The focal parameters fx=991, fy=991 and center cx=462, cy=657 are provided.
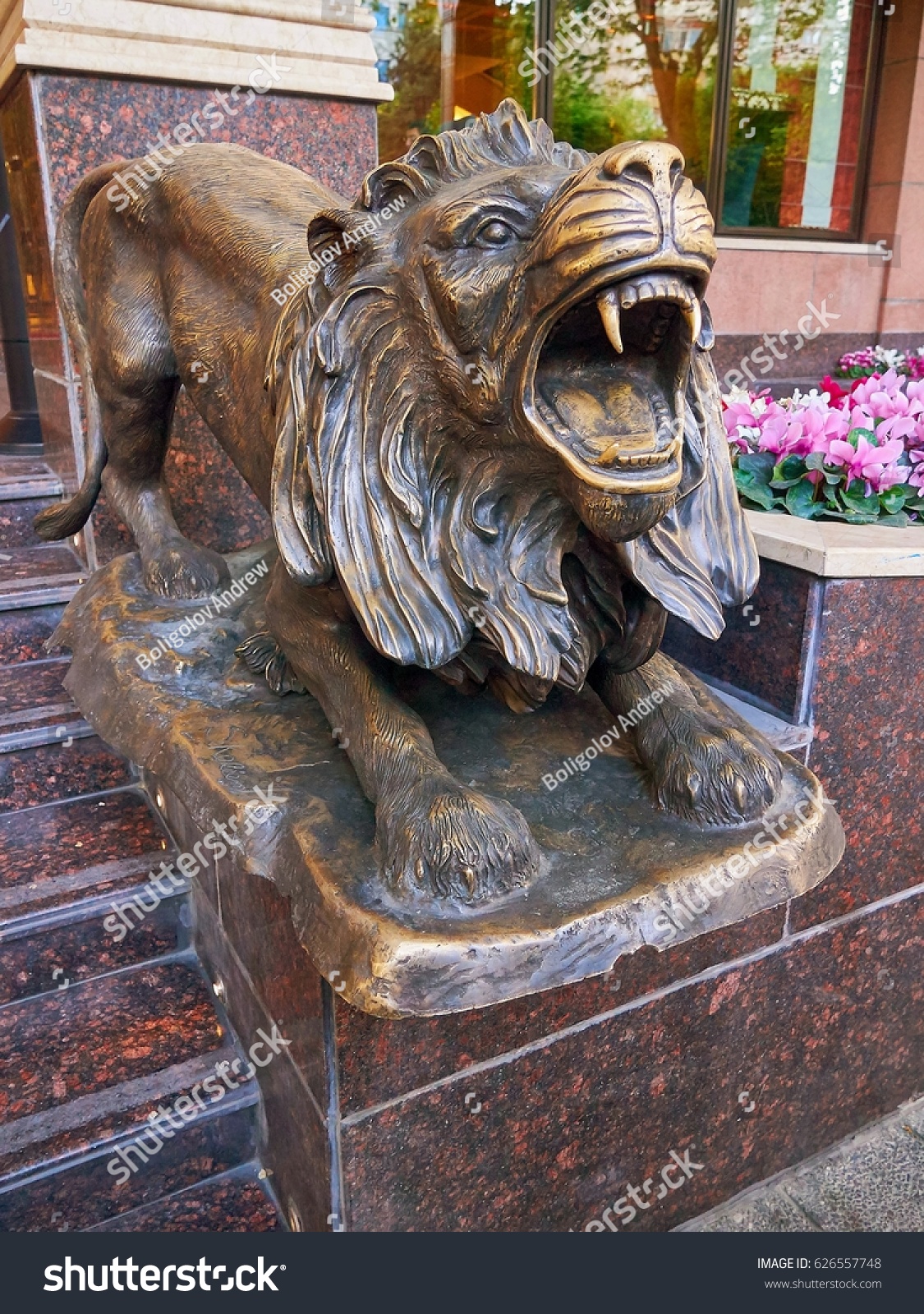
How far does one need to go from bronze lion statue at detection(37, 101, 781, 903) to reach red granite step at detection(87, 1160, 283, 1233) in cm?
103

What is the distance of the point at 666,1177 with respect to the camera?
2025 mm

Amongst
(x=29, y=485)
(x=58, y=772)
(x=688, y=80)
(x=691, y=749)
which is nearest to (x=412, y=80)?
(x=688, y=80)

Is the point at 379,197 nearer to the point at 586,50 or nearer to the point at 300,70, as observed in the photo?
the point at 300,70

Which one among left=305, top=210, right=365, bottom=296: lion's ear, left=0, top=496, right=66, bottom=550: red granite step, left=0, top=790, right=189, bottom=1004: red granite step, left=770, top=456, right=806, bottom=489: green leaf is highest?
left=305, top=210, right=365, bottom=296: lion's ear

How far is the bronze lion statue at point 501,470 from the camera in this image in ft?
3.66

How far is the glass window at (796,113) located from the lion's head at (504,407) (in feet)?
19.7

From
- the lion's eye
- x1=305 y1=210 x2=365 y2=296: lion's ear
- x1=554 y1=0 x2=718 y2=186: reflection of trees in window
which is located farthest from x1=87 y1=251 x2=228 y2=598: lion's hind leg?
x1=554 y1=0 x2=718 y2=186: reflection of trees in window

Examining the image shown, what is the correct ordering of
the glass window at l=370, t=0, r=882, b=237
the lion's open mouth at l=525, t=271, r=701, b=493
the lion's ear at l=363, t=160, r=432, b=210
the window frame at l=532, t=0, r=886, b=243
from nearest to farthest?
the lion's open mouth at l=525, t=271, r=701, b=493 < the lion's ear at l=363, t=160, r=432, b=210 < the glass window at l=370, t=0, r=882, b=237 < the window frame at l=532, t=0, r=886, b=243

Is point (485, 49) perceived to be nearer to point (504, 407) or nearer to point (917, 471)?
point (917, 471)

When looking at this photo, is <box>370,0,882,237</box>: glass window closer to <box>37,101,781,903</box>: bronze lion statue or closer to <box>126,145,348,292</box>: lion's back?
<box>126,145,348,292</box>: lion's back

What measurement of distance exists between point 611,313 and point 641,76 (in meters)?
6.50

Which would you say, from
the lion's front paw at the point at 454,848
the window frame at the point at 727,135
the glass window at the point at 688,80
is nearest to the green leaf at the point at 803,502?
the lion's front paw at the point at 454,848

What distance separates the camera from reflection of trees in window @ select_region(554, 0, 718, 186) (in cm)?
619

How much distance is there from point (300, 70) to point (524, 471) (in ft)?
7.06
